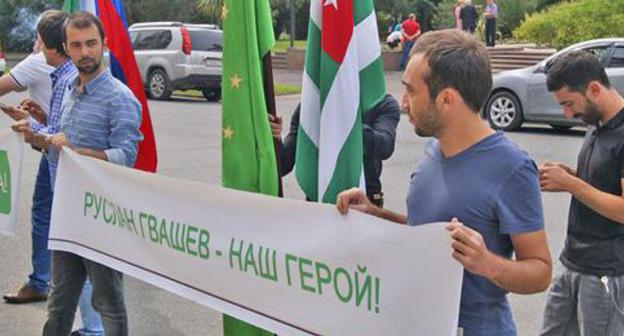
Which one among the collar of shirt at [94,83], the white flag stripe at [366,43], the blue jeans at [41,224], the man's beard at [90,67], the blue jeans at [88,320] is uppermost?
the white flag stripe at [366,43]

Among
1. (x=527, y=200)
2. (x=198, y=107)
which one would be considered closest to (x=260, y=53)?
(x=527, y=200)

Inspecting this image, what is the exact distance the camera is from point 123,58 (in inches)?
207

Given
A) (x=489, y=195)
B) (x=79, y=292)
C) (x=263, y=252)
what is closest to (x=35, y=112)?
(x=79, y=292)

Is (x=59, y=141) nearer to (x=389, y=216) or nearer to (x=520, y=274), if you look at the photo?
(x=389, y=216)

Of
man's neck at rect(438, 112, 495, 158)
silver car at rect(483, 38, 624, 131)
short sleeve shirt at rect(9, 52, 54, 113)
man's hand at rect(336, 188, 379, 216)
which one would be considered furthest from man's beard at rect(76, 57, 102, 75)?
silver car at rect(483, 38, 624, 131)

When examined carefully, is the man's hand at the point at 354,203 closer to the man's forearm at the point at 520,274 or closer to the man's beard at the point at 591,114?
the man's forearm at the point at 520,274

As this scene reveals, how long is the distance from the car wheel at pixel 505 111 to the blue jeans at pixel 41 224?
1019 cm

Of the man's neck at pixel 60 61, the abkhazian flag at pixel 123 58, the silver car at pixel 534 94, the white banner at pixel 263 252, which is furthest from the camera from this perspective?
the silver car at pixel 534 94

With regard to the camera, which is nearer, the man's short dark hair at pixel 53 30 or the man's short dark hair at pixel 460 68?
the man's short dark hair at pixel 460 68

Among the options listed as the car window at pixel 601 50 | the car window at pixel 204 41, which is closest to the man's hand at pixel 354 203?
the car window at pixel 601 50

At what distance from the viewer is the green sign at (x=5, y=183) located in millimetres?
5047

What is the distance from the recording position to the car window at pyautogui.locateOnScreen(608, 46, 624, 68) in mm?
13305

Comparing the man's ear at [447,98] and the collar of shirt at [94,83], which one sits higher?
the man's ear at [447,98]

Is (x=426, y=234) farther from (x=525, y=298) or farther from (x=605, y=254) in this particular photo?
(x=525, y=298)
